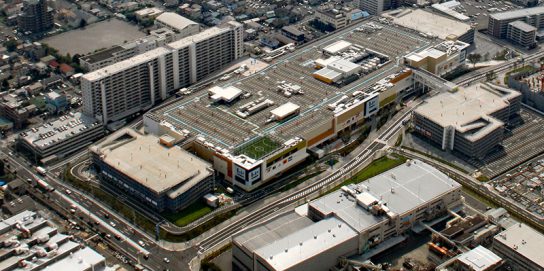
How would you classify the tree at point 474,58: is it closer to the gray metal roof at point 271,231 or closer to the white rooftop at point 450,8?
the white rooftop at point 450,8

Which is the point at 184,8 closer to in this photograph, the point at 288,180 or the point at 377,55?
the point at 377,55

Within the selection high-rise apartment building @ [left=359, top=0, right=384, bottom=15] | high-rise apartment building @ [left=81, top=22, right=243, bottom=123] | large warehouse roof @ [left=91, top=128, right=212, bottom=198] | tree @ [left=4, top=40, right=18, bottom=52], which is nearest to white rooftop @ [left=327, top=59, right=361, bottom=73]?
high-rise apartment building @ [left=81, top=22, right=243, bottom=123]

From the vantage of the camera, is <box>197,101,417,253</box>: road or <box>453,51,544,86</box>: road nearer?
<box>197,101,417,253</box>: road

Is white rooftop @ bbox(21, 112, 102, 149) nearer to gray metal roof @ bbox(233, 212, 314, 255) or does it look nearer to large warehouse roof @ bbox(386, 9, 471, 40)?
gray metal roof @ bbox(233, 212, 314, 255)

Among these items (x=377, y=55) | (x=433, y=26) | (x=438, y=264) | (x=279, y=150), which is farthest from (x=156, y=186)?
(x=433, y=26)

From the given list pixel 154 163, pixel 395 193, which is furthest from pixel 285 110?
pixel 395 193

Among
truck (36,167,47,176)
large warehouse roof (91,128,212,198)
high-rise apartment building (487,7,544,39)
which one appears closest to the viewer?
large warehouse roof (91,128,212,198)
